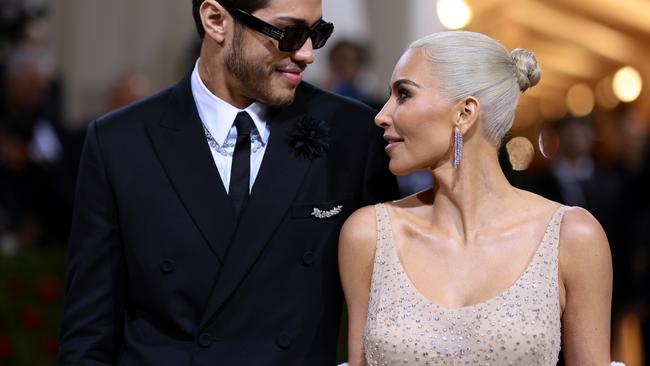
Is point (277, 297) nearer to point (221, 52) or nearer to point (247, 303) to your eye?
point (247, 303)

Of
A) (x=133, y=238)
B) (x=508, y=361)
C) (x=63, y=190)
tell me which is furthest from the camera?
(x=63, y=190)

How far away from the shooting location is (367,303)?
3.20 meters

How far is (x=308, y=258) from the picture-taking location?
3.16 metres

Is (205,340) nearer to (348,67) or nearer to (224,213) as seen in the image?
(224,213)

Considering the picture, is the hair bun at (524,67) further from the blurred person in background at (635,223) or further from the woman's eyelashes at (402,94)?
the blurred person in background at (635,223)

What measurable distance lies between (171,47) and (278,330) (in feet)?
17.6

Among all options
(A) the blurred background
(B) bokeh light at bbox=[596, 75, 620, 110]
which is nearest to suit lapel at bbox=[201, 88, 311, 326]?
(A) the blurred background

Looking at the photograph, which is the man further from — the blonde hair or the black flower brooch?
the blonde hair

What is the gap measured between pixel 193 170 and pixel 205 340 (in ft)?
1.61

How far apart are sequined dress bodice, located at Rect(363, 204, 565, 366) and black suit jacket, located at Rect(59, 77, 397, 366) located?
219mm

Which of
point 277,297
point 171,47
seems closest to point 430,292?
point 277,297

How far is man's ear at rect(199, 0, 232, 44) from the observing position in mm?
3316

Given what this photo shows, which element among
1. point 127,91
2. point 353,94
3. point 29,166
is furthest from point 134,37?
point 353,94

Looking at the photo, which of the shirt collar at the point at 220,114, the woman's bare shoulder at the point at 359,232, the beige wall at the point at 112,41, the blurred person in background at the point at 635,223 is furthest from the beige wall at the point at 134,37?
the woman's bare shoulder at the point at 359,232
